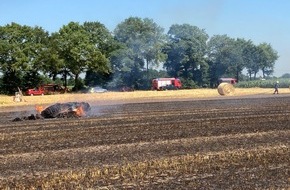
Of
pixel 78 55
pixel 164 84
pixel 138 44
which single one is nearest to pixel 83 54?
pixel 78 55

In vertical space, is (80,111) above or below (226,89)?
below

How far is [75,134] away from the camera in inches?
742

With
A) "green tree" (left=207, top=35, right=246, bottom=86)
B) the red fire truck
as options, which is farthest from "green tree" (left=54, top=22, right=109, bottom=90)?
"green tree" (left=207, top=35, right=246, bottom=86)

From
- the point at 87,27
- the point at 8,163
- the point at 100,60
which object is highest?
the point at 87,27

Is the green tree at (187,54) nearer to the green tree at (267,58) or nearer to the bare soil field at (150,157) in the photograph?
the green tree at (267,58)

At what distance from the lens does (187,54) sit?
10969 cm

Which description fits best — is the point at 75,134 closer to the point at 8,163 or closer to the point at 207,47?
the point at 8,163

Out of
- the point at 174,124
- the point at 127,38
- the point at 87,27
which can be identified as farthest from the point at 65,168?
the point at 87,27

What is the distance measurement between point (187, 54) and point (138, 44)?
96.8 feet

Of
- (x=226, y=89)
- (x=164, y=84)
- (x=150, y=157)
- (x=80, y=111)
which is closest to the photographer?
(x=150, y=157)

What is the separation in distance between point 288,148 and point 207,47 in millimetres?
103627

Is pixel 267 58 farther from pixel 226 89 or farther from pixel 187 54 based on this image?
pixel 226 89

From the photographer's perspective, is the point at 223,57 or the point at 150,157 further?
the point at 223,57

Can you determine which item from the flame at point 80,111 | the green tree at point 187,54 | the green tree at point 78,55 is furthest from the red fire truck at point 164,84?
the flame at point 80,111
